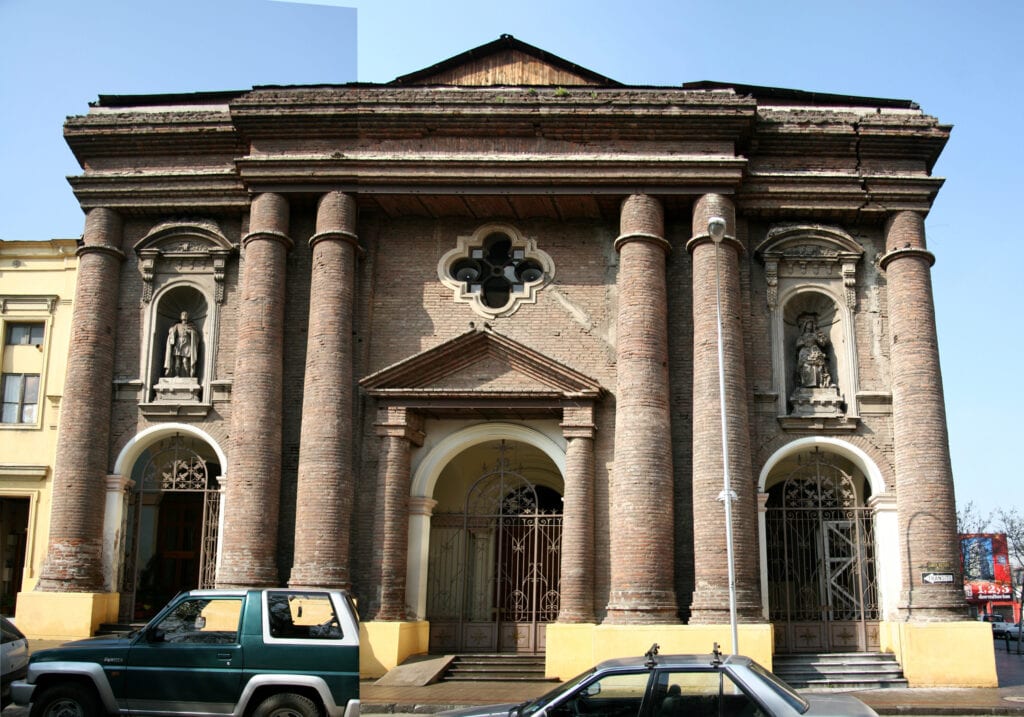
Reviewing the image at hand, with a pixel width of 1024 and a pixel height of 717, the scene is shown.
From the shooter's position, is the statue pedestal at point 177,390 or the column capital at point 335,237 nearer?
the column capital at point 335,237

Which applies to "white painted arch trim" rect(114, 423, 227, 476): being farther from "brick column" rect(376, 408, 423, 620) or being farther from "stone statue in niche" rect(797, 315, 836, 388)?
"stone statue in niche" rect(797, 315, 836, 388)

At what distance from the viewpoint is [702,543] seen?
18297mm

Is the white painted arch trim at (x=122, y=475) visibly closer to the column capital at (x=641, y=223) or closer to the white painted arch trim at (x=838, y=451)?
the column capital at (x=641, y=223)

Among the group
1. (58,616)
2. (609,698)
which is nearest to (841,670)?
(609,698)

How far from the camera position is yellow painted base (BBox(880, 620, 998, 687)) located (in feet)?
58.1

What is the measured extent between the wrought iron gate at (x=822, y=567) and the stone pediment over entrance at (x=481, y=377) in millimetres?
4534

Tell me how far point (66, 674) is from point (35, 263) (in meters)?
14.0

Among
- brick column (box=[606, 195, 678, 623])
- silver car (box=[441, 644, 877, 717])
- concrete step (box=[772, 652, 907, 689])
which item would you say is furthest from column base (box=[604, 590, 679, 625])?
silver car (box=[441, 644, 877, 717])

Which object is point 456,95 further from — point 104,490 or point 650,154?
point 104,490

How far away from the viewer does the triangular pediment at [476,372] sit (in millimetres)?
19656

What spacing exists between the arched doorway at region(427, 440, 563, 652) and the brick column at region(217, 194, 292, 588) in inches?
132

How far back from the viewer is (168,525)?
2458 centimetres

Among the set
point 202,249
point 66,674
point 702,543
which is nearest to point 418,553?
point 702,543

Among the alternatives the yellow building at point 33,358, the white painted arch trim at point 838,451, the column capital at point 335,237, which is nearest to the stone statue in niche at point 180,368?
the yellow building at point 33,358
